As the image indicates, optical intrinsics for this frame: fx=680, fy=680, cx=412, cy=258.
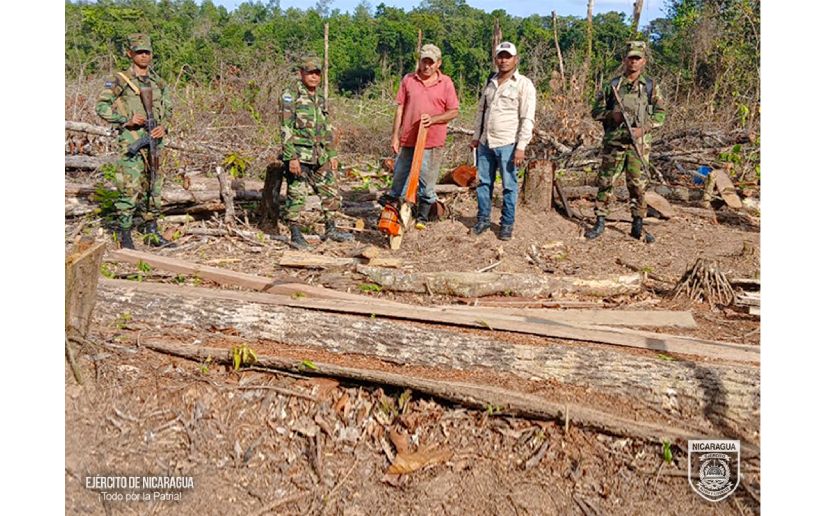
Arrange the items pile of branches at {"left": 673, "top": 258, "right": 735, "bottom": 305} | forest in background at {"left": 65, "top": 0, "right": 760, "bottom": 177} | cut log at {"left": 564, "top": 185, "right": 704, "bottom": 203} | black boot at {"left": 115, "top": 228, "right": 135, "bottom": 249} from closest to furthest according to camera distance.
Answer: pile of branches at {"left": 673, "top": 258, "right": 735, "bottom": 305} → black boot at {"left": 115, "top": 228, "right": 135, "bottom": 249} → cut log at {"left": 564, "top": 185, "right": 704, "bottom": 203} → forest in background at {"left": 65, "top": 0, "right": 760, "bottom": 177}

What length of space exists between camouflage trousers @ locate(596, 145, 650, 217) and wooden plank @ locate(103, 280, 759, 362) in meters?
3.40

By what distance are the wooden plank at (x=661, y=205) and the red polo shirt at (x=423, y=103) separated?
10.2 ft

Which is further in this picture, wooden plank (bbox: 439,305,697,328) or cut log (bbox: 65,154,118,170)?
cut log (bbox: 65,154,118,170)

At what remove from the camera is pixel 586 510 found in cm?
371

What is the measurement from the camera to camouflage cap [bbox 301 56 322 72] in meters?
7.42

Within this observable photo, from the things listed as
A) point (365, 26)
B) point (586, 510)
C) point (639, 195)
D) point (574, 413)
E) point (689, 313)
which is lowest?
point (586, 510)

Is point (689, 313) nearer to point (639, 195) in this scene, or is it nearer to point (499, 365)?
point (499, 365)

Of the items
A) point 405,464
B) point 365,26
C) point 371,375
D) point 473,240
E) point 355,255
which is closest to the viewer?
point 405,464

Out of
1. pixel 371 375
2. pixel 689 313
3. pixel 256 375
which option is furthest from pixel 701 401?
pixel 256 375

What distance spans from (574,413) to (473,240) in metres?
3.82

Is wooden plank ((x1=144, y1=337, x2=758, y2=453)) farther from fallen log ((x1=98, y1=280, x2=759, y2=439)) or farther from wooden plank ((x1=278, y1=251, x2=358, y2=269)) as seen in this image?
wooden plank ((x1=278, y1=251, x2=358, y2=269))

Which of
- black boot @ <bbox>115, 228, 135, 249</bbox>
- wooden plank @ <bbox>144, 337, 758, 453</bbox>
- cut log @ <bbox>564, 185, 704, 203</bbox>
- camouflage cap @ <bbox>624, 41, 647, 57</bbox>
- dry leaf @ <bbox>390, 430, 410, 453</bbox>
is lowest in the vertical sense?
dry leaf @ <bbox>390, 430, 410, 453</bbox>

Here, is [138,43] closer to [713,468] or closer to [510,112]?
[510,112]

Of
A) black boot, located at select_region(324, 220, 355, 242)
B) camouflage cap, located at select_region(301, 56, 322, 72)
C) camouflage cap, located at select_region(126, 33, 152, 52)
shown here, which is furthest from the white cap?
camouflage cap, located at select_region(126, 33, 152, 52)
